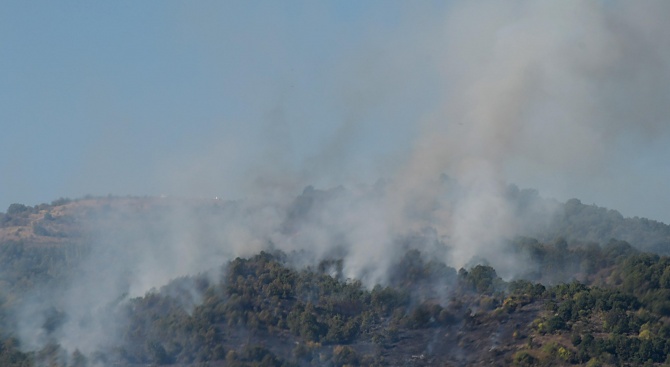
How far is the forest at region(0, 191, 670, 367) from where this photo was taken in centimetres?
8856

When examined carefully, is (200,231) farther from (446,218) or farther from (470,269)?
(470,269)

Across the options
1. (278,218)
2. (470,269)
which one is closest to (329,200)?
(278,218)

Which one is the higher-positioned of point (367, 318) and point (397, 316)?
point (397, 316)

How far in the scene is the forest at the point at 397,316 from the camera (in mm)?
88562

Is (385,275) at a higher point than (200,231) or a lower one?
lower

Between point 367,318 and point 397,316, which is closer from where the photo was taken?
point 367,318

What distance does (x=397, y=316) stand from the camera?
98.2m

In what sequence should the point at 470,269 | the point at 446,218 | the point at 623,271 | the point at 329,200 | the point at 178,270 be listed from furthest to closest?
the point at 329,200 < the point at 446,218 < the point at 178,270 < the point at 470,269 < the point at 623,271

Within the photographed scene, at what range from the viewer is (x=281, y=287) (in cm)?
10500

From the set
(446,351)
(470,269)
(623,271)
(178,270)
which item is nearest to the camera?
(446,351)

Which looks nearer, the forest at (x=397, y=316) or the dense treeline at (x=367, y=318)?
the dense treeline at (x=367, y=318)

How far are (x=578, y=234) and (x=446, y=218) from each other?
1348 cm

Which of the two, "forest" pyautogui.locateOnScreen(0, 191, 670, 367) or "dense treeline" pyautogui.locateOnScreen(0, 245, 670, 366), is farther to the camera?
"forest" pyautogui.locateOnScreen(0, 191, 670, 367)

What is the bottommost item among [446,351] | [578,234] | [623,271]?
[446,351]
